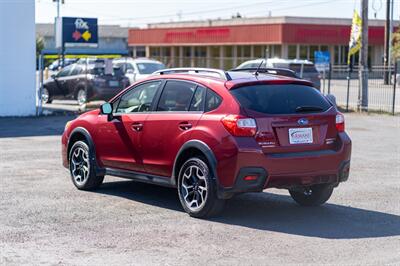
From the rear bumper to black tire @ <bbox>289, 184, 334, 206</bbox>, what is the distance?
0.53 meters

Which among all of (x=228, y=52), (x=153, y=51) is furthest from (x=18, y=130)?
(x=153, y=51)

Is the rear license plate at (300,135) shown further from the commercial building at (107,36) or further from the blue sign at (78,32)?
the commercial building at (107,36)

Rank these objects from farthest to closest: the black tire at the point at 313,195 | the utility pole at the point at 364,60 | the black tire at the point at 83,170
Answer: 1. the utility pole at the point at 364,60
2. the black tire at the point at 83,170
3. the black tire at the point at 313,195

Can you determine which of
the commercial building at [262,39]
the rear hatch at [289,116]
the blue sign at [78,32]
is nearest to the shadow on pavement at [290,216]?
the rear hatch at [289,116]

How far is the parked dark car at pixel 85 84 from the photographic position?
2747 cm

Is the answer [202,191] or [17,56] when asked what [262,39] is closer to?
[17,56]

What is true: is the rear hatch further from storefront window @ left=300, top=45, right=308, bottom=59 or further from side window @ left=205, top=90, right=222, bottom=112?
storefront window @ left=300, top=45, right=308, bottom=59

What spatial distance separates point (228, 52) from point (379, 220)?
59.5m

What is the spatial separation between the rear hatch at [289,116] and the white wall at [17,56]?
15.0 meters

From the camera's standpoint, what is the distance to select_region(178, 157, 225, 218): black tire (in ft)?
29.1

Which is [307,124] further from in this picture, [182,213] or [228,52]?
[228,52]

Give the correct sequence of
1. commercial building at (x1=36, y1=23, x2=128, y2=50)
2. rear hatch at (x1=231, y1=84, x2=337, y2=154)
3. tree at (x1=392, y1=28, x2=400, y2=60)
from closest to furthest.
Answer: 1. rear hatch at (x1=231, y1=84, x2=337, y2=154)
2. tree at (x1=392, y1=28, x2=400, y2=60)
3. commercial building at (x1=36, y1=23, x2=128, y2=50)

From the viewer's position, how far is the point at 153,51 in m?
76.3

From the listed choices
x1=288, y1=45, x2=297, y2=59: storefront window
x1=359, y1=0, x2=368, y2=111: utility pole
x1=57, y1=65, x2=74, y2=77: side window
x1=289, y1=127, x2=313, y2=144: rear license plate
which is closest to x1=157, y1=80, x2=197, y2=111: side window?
x1=289, y1=127, x2=313, y2=144: rear license plate
